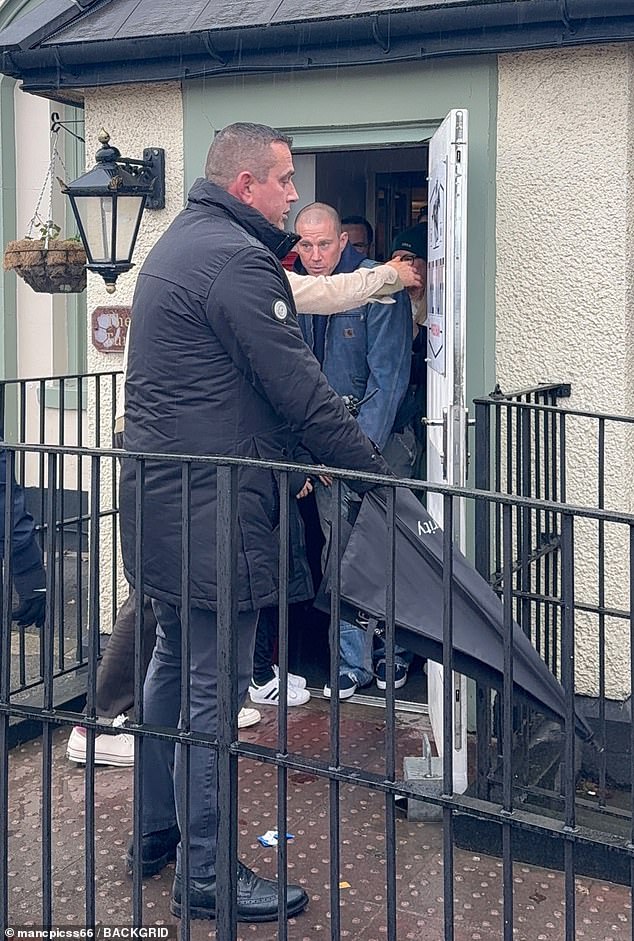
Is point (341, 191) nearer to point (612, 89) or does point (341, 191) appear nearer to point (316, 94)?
point (316, 94)

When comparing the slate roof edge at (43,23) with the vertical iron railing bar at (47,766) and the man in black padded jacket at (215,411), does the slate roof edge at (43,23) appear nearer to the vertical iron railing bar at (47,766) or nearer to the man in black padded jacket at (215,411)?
the man in black padded jacket at (215,411)

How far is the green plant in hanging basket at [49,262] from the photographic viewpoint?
6004 millimetres

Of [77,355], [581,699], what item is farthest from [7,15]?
[581,699]

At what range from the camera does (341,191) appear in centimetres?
740

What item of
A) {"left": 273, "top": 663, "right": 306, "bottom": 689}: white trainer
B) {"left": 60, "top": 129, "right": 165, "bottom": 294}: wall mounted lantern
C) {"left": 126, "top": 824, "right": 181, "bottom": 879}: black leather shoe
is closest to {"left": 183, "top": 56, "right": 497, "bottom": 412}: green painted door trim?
{"left": 60, "top": 129, "right": 165, "bottom": 294}: wall mounted lantern

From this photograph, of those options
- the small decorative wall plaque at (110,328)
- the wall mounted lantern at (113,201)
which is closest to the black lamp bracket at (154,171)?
the wall mounted lantern at (113,201)

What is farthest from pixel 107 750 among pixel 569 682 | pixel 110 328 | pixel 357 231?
pixel 357 231

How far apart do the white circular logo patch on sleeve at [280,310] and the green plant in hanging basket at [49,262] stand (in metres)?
3.01

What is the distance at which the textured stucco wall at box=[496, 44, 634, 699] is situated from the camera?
448 cm

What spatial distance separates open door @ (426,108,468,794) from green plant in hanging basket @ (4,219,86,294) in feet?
7.52

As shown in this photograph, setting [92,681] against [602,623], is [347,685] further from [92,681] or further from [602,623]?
[92,681]

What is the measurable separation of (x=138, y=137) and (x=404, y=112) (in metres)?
1.30

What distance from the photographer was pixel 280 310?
10.6 feet

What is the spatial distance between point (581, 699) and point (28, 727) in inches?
90.4
